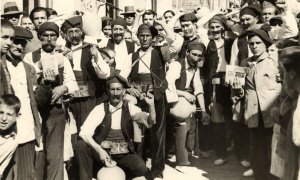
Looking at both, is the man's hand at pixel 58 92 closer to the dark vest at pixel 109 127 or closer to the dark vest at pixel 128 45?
the dark vest at pixel 109 127

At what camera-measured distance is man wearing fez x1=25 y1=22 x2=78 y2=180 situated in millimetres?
5312

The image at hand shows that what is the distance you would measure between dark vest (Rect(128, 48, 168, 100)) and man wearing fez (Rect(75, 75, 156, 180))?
98 centimetres

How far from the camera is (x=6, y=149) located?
13.9 ft

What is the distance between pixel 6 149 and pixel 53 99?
115cm

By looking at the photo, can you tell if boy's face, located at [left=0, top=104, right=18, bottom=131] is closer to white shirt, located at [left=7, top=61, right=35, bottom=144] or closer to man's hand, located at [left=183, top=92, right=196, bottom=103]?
white shirt, located at [left=7, top=61, right=35, bottom=144]

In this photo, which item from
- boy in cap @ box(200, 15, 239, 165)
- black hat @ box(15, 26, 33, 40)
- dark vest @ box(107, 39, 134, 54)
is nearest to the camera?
black hat @ box(15, 26, 33, 40)

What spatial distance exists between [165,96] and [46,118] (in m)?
1.89

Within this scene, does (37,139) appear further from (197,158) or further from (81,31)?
(197,158)

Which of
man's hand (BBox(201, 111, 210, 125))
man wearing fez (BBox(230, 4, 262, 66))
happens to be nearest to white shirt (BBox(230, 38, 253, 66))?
man wearing fez (BBox(230, 4, 262, 66))

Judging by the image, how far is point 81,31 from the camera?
620cm

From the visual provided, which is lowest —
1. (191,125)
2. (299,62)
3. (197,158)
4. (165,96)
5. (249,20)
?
(197,158)

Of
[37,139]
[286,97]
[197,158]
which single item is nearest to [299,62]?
[286,97]

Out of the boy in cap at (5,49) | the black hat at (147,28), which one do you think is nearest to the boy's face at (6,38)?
the boy in cap at (5,49)

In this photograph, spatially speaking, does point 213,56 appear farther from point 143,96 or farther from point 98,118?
point 98,118
